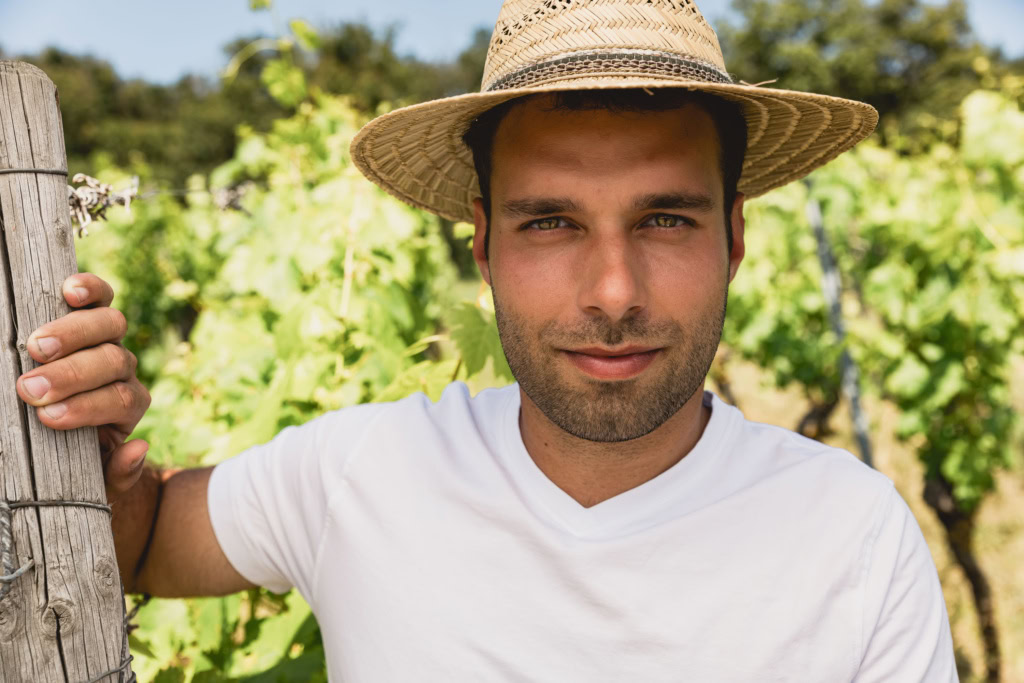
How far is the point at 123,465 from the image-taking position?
1.27 metres

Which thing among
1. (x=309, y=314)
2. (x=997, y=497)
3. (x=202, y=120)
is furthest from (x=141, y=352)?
(x=202, y=120)

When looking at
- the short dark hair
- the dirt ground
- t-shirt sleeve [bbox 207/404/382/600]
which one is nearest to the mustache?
the short dark hair

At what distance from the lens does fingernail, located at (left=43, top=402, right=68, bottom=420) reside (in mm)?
1109

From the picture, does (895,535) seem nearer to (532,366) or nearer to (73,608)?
(532,366)

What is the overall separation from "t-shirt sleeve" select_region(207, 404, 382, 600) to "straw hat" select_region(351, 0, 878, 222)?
56cm

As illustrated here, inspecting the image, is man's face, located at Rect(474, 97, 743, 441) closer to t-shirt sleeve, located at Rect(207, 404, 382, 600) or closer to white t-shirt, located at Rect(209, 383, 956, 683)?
white t-shirt, located at Rect(209, 383, 956, 683)

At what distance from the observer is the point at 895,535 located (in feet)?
4.28

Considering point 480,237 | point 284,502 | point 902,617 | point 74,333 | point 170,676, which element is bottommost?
point 170,676

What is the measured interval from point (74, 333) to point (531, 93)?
30.3 inches

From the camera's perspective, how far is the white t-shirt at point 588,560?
1.26 meters

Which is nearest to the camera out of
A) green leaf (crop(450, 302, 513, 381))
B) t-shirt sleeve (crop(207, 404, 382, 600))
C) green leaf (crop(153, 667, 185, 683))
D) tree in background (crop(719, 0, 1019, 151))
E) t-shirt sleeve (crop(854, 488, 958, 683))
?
t-shirt sleeve (crop(854, 488, 958, 683))

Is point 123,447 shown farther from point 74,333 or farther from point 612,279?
point 612,279

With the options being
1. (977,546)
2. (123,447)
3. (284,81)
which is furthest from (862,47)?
(123,447)

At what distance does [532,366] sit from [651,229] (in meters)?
0.30
